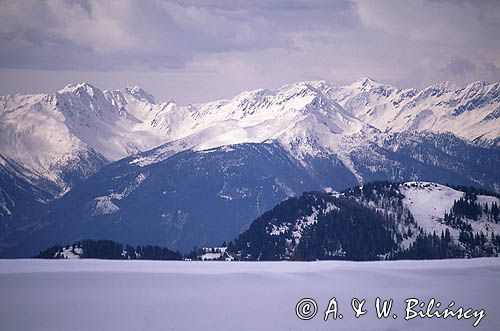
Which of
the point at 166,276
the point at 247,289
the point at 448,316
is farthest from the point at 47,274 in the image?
the point at 448,316

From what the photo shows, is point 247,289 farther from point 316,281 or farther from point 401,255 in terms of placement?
point 401,255

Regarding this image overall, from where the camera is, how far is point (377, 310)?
131 feet

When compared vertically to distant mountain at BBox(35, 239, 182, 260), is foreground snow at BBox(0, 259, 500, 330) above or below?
below

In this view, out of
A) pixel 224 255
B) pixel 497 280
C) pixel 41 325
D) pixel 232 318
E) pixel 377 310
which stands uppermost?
pixel 224 255

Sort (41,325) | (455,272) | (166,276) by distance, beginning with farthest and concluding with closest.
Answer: (455,272) < (166,276) < (41,325)

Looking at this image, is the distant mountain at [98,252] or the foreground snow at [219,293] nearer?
the foreground snow at [219,293]

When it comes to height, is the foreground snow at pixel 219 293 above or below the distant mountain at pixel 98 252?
below

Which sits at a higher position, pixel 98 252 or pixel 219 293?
pixel 98 252

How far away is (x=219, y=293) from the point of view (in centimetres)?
4250

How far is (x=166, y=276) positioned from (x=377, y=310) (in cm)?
1393

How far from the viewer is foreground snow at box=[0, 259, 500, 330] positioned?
37375mm

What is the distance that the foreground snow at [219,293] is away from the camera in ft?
123

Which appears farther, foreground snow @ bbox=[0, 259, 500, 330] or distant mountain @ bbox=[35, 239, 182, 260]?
distant mountain @ bbox=[35, 239, 182, 260]

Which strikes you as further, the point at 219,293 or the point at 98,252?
the point at 98,252
